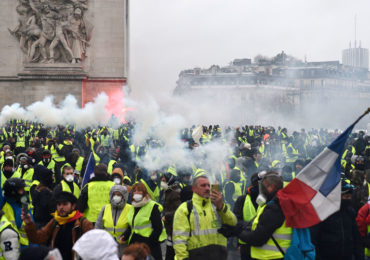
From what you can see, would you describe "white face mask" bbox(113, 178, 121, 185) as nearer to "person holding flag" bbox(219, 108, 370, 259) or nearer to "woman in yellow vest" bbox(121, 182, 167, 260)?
"woman in yellow vest" bbox(121, 182, 167, 260)

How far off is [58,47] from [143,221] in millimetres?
24038

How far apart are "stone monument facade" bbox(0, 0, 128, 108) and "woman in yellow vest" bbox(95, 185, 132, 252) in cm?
2278

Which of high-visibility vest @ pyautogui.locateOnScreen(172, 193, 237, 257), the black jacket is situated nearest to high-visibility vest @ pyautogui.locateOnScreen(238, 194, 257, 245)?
the black jacket

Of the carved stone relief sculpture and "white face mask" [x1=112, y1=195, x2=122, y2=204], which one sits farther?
the carved stone relief sculpture

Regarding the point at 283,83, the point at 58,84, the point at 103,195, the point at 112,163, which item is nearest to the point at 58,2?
the point at 58,84

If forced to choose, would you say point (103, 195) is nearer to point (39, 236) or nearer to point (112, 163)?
point (39, 236)

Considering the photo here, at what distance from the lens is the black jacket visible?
5.16 meters

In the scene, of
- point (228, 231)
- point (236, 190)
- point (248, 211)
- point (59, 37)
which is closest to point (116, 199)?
point (228, 231)

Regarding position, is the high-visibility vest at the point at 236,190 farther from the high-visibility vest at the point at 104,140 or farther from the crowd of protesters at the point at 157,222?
the high-visibility vest at the point at 104,140

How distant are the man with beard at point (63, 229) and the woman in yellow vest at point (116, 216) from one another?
67 centimetres

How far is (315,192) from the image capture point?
450 centimetres

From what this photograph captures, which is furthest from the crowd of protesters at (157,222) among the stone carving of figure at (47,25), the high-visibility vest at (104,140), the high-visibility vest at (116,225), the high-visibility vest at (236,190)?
the stone carving of figure at (47,25)

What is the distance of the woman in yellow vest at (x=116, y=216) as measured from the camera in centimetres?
538

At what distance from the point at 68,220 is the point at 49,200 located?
1.37 meters
